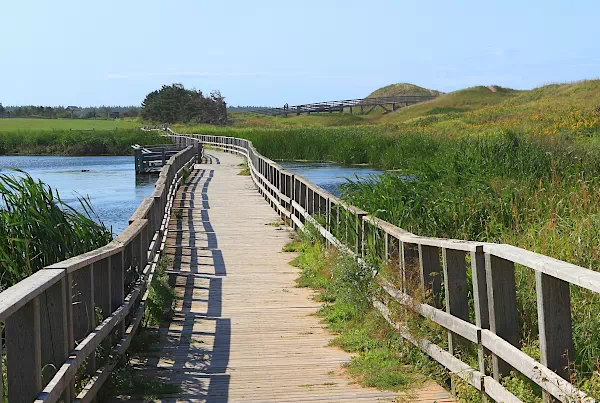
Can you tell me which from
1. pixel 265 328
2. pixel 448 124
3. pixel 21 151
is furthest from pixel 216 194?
pixel 21 151

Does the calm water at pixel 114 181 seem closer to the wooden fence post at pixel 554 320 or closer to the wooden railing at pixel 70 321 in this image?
the wooden railing at pixel 70 321

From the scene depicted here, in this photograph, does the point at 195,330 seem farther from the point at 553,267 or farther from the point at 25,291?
the point at 553,267

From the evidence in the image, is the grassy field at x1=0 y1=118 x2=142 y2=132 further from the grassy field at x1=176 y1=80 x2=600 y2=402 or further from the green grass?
the grassy field at x1=176 y1=80 x2=600 y2=402

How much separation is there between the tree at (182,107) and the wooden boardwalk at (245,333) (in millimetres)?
95532

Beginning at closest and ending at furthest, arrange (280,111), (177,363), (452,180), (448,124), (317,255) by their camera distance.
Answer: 1. (177,363)
2. (317,255)
3. (452,180)
4. (448,124)
5. (280,111)

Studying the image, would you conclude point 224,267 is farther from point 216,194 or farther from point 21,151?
point 21,151

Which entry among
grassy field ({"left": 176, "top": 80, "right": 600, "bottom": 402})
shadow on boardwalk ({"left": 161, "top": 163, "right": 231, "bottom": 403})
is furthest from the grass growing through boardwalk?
shadow on boardwalk ({"left": 161, "top": 163, "right": 231, "bottom": 403})

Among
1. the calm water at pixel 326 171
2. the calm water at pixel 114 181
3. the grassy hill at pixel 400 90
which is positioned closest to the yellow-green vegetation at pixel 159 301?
the calm water at pixel 114 181

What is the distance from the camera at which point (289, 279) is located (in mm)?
11562

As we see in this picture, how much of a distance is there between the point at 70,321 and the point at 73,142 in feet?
211

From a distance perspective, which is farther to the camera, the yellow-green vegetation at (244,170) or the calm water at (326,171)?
the yellow-green vegetation at (244,170)

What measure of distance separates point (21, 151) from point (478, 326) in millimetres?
66084

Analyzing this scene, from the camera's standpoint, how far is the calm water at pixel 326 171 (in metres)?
30.1

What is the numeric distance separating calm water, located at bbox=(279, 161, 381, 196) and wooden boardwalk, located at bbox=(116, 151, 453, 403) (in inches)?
506
